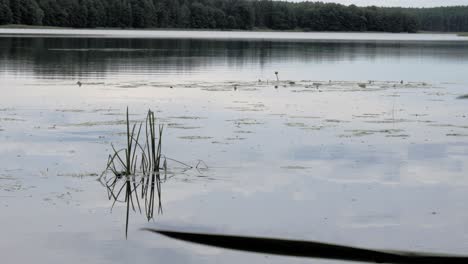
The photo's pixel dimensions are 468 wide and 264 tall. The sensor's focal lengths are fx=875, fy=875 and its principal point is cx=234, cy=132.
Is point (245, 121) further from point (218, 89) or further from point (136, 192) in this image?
point (218, 89)

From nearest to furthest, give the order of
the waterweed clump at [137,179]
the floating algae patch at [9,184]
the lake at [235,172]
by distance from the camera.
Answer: the lake at [235,172]
the waterweed clump at [137,179]
the floating algae patch at [9,184]

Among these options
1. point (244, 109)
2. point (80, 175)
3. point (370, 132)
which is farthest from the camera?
point (244, 109)

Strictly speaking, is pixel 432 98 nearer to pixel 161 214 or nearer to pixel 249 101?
pixel 249 101

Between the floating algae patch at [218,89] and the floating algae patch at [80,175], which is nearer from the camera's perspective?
the floating algae patch at [80,175]

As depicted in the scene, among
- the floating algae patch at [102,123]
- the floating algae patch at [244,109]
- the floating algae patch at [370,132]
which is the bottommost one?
the floating algae patch at [370,132]

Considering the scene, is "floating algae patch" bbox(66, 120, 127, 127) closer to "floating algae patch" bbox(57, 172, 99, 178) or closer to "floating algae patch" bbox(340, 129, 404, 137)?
"floating algae patch" bbox(340, 129, 404, 137)

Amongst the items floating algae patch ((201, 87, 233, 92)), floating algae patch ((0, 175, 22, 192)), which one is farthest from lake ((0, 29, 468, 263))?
floating algae patch ((201, 87, 233, 92))

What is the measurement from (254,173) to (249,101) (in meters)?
14.6

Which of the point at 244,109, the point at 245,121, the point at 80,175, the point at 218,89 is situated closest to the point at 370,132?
the point at 245,121

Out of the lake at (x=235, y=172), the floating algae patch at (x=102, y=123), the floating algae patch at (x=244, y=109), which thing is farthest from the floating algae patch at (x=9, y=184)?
the floating algae patch at (x=244, y=109)

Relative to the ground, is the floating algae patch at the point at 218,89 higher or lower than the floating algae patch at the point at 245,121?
higher

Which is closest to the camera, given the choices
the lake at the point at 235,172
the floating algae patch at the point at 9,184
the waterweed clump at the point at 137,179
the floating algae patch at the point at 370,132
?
the lake at the point at 235,172

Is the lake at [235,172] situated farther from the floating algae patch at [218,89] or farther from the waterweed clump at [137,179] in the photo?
the floating algae patch at [218,89]

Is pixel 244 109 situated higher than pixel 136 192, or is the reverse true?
pixel 244 109
